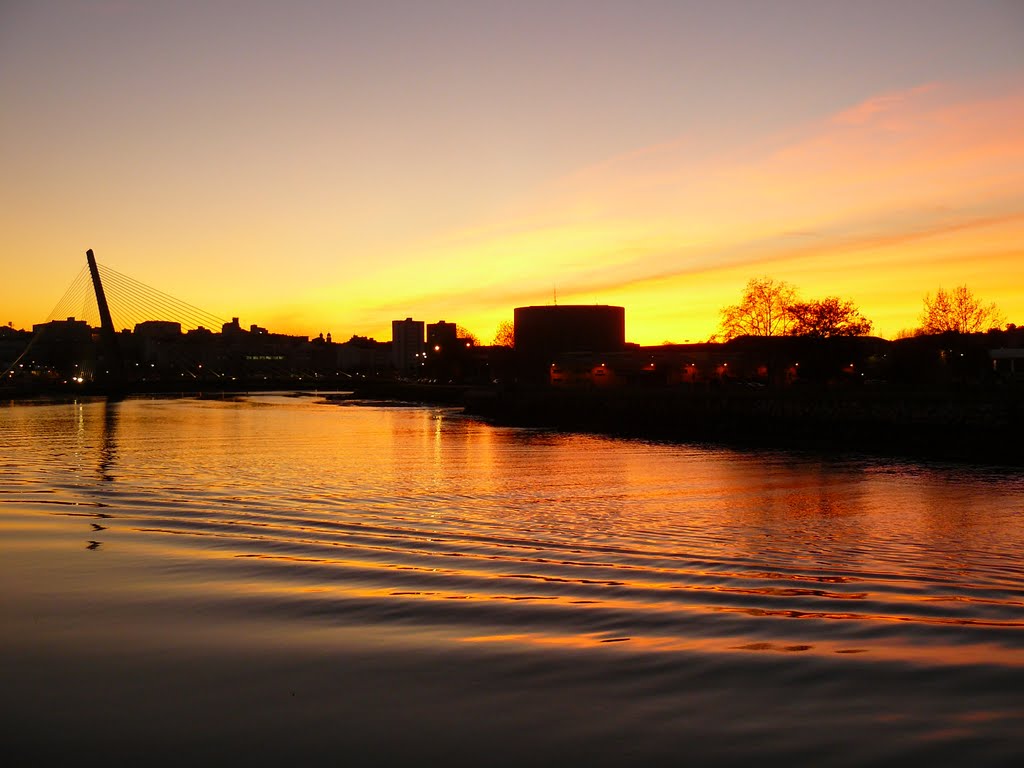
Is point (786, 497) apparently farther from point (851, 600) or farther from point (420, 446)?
point (420, 446)

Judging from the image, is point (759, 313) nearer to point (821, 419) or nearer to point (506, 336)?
point (821, 419)

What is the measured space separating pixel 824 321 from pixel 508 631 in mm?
72541

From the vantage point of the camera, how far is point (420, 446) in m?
40.8

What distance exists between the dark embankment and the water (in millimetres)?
19907

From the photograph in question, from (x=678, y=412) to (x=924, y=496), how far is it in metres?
36.4

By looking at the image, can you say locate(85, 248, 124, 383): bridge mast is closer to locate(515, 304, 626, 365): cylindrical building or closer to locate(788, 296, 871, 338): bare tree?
locate(515, 304, 626, 365): cylindrical building

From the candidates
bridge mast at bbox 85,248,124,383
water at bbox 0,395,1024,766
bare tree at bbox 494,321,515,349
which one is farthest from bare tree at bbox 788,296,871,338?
bare tree at bbox 494,321,515,349

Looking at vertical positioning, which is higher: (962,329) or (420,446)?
(962,329)

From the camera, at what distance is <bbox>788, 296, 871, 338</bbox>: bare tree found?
75.9 metres

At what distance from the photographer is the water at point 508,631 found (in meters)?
6.00

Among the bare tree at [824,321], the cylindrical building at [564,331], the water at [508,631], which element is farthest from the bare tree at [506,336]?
the water at [508,631]

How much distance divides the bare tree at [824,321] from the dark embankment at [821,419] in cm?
1344

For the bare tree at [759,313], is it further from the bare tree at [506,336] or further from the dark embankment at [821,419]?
the bare tree at [506,336]

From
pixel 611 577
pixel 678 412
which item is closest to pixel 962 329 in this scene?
pixel 678 412
